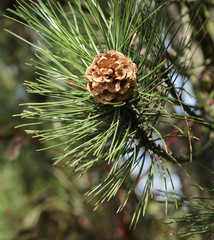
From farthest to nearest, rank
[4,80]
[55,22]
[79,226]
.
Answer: [4,80], [79,226], [55,22]

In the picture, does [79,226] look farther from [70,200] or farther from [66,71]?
[66,71]

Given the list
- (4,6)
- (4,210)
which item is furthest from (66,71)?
(4,210)

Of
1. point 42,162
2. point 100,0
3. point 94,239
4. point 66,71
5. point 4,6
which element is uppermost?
point 4,6

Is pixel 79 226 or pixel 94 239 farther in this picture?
pixel 79 226

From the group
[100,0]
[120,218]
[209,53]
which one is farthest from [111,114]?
[120,218]

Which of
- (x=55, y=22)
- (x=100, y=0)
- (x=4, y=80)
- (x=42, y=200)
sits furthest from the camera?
(x=4, y=80)

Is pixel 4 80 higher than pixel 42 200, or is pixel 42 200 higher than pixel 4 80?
pixel 4 80
